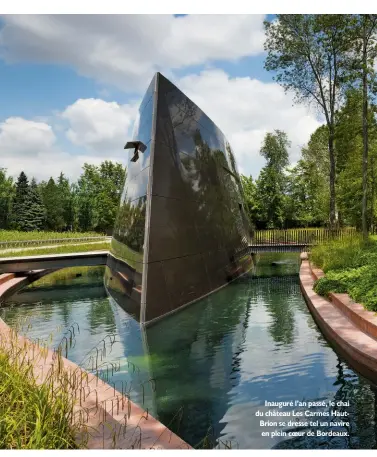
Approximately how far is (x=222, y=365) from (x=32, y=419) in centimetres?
361

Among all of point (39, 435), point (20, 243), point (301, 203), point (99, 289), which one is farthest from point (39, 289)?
point (301, 203)

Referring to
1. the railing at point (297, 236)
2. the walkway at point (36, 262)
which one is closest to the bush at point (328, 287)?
the walkway at point (36, 262)

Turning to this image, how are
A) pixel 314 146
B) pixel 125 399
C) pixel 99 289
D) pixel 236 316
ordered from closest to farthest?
pixel 125 399
pixel 236 316
pixel 99 289
pixel 314 146

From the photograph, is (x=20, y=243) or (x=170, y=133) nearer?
(x=170, y=133)

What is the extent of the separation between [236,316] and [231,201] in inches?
281

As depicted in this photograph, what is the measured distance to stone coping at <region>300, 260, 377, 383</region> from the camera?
5777mm

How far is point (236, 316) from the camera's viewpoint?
10.2 m

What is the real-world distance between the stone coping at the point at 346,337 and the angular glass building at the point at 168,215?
134 inches

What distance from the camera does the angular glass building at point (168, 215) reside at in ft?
32.6

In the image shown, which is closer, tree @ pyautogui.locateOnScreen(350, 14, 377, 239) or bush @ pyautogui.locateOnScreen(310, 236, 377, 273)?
bush @ pyautogui.locateOnScreen(310, 236, 377, 273)

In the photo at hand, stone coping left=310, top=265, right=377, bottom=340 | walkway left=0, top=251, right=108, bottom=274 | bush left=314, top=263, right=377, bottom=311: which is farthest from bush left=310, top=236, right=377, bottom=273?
walkway left=0, top=251, right=108, bottom=274

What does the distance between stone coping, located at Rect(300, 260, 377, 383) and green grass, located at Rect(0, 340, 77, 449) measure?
3.97 meters

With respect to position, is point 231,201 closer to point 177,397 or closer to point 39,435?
point 177,397

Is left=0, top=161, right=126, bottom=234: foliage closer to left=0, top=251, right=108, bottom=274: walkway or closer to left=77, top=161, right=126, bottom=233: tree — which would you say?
left=77, top=161, right=126, bottom=233: tree
